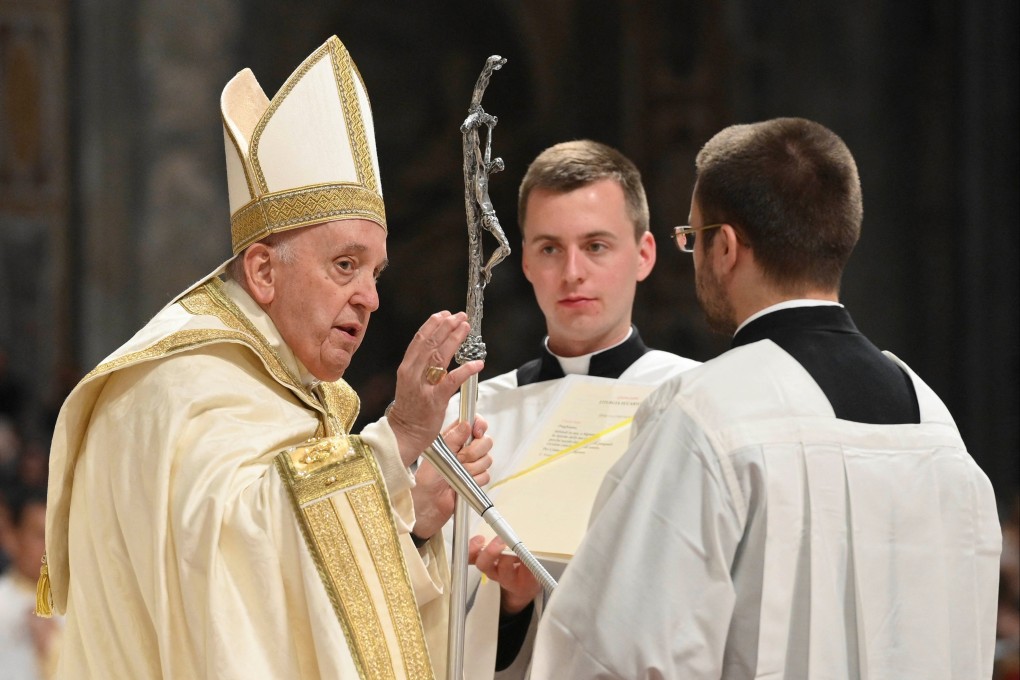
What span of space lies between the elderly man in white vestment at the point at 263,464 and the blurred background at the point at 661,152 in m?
6.91

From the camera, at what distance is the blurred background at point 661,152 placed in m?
9.73

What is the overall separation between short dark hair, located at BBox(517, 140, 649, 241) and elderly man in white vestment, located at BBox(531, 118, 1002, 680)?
107 cm

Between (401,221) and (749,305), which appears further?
(401,221)

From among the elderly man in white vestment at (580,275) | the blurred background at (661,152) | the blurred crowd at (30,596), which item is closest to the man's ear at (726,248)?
the elderly man in white vestment at (580,275)

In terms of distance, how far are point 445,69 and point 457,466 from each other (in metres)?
9.31

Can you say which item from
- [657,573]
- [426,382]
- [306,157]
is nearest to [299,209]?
[306,157]

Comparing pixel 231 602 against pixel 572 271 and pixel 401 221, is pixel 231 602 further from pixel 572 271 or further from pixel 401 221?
pixel 401 221

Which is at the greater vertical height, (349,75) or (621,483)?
(349,75)

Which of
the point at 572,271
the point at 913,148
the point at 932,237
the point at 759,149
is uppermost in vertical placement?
the point at 759,149

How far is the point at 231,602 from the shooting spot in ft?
8.46

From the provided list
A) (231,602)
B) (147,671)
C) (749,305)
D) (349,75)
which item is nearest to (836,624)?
(749,305)

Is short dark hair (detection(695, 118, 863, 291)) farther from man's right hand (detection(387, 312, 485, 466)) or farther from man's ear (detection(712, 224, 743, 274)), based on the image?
man's right hand (detection(387, 312, 485, 466))

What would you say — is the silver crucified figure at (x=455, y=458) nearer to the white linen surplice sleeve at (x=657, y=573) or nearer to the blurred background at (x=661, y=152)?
the white linen surplice sleeve at (x=657, y=573)

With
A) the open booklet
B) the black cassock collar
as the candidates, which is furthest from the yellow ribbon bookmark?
the black cassock collar
